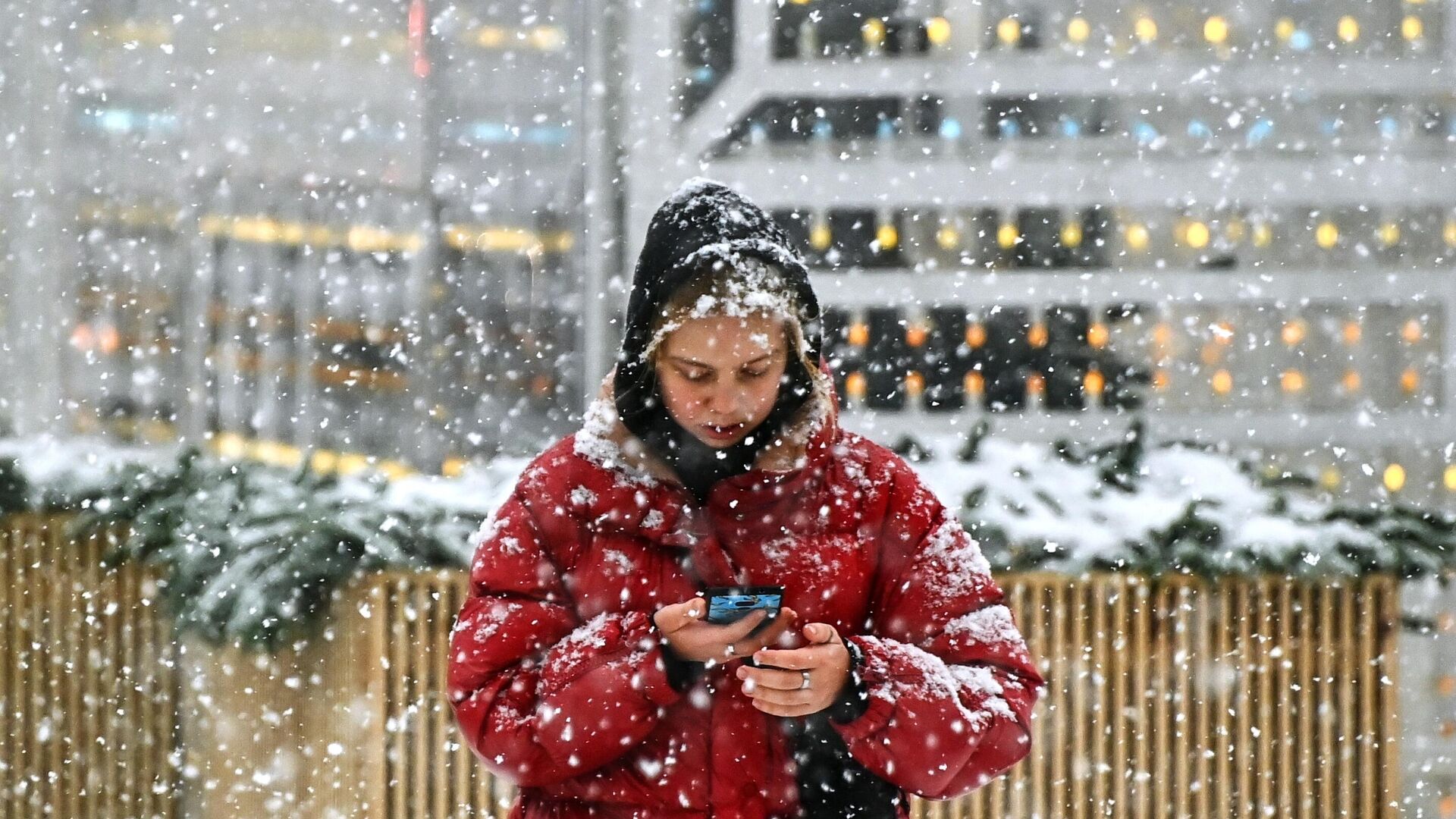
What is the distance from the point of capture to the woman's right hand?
4.58ft

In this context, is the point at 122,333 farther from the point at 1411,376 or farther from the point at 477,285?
the point at 1411,376

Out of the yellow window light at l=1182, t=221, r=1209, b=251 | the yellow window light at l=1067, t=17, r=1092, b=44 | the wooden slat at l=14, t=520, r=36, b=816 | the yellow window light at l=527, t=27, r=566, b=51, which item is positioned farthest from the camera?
the yellow window light at l=527, t=27, r=566, b=51

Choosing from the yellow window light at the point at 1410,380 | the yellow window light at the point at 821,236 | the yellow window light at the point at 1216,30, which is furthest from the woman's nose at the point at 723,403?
the yellow window light at the point at 1410,380

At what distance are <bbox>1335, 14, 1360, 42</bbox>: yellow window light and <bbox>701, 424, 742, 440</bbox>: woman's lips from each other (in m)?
6.64

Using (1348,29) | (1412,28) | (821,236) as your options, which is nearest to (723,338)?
(821,236)

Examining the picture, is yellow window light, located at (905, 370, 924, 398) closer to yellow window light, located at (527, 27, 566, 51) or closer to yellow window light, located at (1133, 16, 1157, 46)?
yellow window light, located at (1133, 16, 1157, 46)

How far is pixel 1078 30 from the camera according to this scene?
7027 mm

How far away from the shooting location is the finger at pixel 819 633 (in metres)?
1.39

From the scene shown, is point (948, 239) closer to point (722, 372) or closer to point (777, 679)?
point (722, 372)

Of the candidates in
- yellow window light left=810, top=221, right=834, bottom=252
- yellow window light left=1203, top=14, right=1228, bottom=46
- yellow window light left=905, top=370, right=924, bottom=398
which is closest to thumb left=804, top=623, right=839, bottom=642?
yellow window light left=905, top=370, right=924, bottom=398

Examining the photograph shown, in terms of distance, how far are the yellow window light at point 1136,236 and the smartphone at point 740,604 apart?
5.96 meters

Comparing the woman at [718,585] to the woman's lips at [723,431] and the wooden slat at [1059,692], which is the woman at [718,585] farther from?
the wooden slat at [1059,692]

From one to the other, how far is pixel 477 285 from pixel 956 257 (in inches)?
722

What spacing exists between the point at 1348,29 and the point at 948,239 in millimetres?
2459
